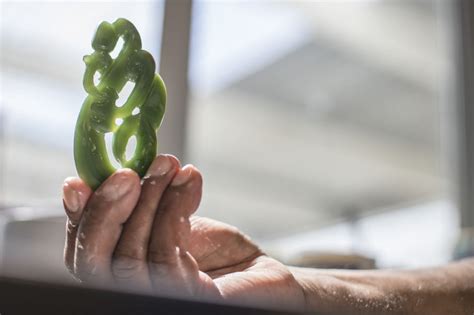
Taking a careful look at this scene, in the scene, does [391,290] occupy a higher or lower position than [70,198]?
lower

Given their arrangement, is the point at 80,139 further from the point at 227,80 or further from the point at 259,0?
the point at 227,80

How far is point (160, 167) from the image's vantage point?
0.61 m

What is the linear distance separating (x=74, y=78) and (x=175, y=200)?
2.10 m

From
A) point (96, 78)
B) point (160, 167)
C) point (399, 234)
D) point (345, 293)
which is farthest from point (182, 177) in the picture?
point (399, 234)

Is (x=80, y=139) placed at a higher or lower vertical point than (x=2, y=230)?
higher

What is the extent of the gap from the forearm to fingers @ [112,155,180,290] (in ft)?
Answer: 0.80

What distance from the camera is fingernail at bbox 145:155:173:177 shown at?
607mm

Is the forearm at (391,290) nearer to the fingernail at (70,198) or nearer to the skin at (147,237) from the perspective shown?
the skin at (147,237)

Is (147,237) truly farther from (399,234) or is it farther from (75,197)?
(399,234)

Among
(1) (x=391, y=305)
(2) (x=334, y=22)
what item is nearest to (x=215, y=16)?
(2) (x=334, y=22)

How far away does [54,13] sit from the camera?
2432 mm

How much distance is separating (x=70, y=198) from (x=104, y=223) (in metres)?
0.04

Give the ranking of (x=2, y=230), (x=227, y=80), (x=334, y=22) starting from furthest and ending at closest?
(x=334, y=22) < (x=227, y=80) < (x=2, y=230)

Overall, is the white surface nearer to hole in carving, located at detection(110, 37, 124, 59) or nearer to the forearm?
the forearm
